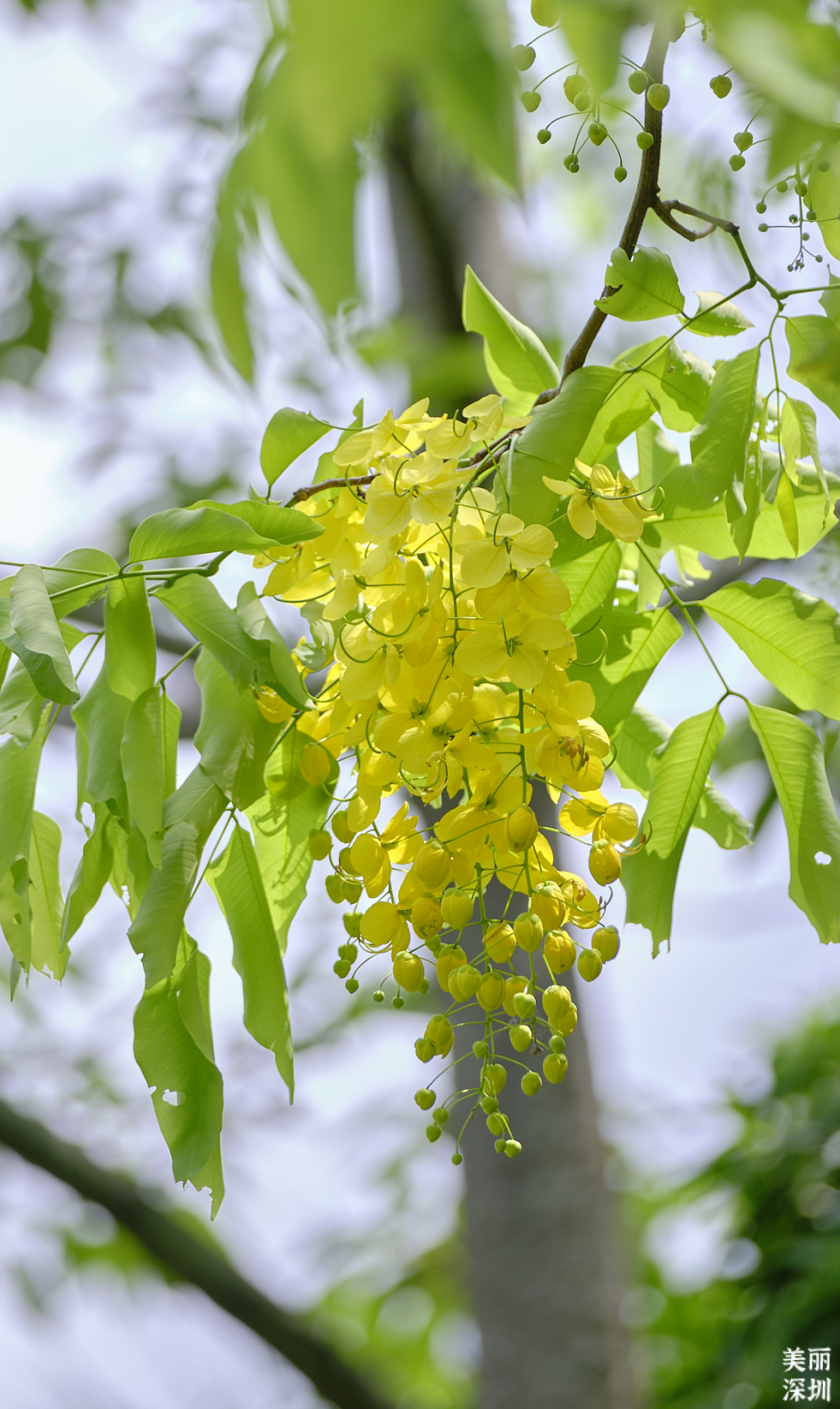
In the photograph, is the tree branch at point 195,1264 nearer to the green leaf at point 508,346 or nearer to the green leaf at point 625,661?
the green leaf at point 625,661

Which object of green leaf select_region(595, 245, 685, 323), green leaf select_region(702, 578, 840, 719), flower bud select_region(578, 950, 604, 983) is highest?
green leaf select_region(595, 245, 685, 323)

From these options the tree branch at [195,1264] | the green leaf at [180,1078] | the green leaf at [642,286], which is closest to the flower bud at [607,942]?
the green leaf at [180,1078]

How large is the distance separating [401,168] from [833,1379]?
2.20 metres

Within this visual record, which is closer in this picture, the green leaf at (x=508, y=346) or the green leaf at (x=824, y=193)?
the green leaf at (x=824, y=193)

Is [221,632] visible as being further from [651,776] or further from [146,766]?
[651,776]

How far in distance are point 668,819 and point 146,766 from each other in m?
0.31

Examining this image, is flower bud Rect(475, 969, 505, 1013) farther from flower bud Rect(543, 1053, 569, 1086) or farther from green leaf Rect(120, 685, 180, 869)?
green leaf Rect(120, 685, 180, 869)

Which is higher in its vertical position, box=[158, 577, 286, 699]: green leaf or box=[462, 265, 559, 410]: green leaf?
box=[462, 265, 559, 410]: green leaf

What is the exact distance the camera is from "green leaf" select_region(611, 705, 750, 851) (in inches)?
27.6

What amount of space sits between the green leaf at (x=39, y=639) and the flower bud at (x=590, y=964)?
29 centimetres

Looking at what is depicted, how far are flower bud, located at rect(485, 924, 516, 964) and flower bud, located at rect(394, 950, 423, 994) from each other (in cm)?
4

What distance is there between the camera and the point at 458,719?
0.57 metres

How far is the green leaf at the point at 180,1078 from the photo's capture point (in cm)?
61

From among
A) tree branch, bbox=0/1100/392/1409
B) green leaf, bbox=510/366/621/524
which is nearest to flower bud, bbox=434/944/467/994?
green leaf, bbox=510/366/621/524
